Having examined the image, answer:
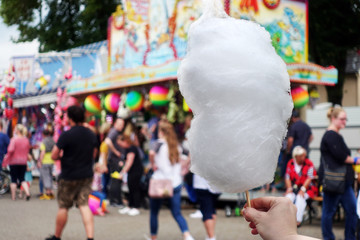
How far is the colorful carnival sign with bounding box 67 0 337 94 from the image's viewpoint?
952 centimetres

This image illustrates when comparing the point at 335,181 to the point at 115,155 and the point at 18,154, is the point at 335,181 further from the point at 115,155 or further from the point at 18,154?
the point at 18,154

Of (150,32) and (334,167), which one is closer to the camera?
(334,167)

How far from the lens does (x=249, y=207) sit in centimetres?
185

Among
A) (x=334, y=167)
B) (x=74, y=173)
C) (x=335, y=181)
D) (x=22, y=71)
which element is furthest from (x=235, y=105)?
(x=22, y=71)

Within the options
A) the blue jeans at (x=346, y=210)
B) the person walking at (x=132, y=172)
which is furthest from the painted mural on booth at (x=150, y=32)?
the blue jeans at (x=346, y=210)

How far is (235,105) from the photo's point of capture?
83.9 inches

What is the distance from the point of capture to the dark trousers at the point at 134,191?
31.4ft

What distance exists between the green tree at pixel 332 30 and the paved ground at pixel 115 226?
6522 mm

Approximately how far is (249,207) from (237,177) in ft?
0.88

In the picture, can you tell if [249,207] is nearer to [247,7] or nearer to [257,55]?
[257,55]

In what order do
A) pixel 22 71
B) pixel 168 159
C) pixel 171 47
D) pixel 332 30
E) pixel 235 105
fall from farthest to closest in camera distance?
pixel 22 71 < pixel 332 30 < pixel 171 47 < pixel 168 159 < pixel 235 105

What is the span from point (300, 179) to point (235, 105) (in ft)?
19.2

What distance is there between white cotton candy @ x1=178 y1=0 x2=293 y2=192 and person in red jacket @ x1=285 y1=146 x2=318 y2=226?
18.3ft

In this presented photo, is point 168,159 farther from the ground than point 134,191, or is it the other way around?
point 168,159
